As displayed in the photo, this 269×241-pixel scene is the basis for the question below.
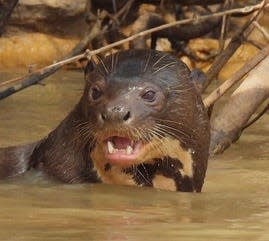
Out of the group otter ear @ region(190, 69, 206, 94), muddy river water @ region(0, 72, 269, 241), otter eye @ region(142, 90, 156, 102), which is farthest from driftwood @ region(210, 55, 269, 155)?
otter eye @ region(142, 90, 156, 102)

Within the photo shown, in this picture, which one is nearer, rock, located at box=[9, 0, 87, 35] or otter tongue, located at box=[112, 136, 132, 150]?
otter tongue, located at box=[112, 136, 132, 150]

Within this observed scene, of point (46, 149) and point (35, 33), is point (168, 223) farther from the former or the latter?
point (35, 33)

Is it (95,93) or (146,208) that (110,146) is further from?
(146,208)

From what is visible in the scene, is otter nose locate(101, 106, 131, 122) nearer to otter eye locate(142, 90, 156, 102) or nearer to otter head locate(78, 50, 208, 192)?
otter head locate(78, 50, 208, 192)

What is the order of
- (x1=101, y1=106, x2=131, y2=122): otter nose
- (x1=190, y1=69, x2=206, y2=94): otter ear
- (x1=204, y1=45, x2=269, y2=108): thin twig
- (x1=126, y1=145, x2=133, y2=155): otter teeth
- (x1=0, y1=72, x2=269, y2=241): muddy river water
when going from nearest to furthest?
(x1=0, y1=72, x2=269, y2=241): muddy river water, (x1=101, y1=106, x2=131, y2=122): otter nose, (x1=126, y1=145, x2=133, y2=155): otter teeth, (x1=190, y1=69, x2=206, y2=94): otter ear, (x1=204, y1=45, x2=269, y2=108): thin twig

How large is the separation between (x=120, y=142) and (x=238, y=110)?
1.34 m

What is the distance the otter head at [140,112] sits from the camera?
12.3 feet

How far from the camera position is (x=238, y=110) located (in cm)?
504

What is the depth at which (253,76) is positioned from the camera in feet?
16.7

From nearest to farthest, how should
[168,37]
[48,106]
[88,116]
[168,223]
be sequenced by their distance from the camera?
[168,223] → [88,116] → [48,106] → [168,37]

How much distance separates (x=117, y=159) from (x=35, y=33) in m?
5.02

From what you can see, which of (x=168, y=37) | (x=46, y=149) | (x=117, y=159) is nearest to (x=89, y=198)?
(x=117, y=159)

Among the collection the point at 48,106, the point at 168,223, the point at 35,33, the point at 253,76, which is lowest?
the point at 35,33

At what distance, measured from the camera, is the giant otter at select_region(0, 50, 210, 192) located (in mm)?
3812
